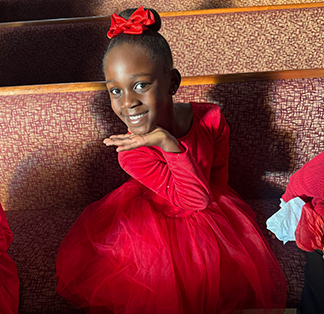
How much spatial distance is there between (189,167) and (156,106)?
21cm

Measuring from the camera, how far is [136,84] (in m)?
0.69

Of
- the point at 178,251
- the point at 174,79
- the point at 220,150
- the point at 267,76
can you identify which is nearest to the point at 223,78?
the point at 267,76

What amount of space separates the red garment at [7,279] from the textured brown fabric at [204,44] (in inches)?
46.5

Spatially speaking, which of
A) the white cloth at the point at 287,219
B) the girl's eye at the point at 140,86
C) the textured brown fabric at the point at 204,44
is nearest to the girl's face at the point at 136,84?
the girl's eye at the point at 140,86

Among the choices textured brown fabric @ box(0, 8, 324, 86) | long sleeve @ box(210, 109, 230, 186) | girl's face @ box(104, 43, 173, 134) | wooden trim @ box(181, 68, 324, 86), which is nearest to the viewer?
girl's face @ box(104, 43, 173, 134)

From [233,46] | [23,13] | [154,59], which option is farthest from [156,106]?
[23,13]

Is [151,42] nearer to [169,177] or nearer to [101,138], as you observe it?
[169,177]

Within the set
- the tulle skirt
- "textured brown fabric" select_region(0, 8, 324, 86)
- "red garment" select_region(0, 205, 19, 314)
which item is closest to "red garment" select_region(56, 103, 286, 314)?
the tulle skirt

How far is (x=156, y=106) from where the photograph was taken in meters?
0.72

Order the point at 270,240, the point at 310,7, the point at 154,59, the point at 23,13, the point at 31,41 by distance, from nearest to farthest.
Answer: the point at 154,59
the point at 270,240
the point at 310,7
the point at 31,41
the point at 23,13

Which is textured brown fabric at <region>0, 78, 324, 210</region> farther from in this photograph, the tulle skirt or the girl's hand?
the girl's hand

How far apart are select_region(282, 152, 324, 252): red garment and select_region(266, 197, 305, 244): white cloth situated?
35mm

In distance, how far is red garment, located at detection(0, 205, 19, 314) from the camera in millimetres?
896

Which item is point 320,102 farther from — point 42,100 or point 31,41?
point 31,41
